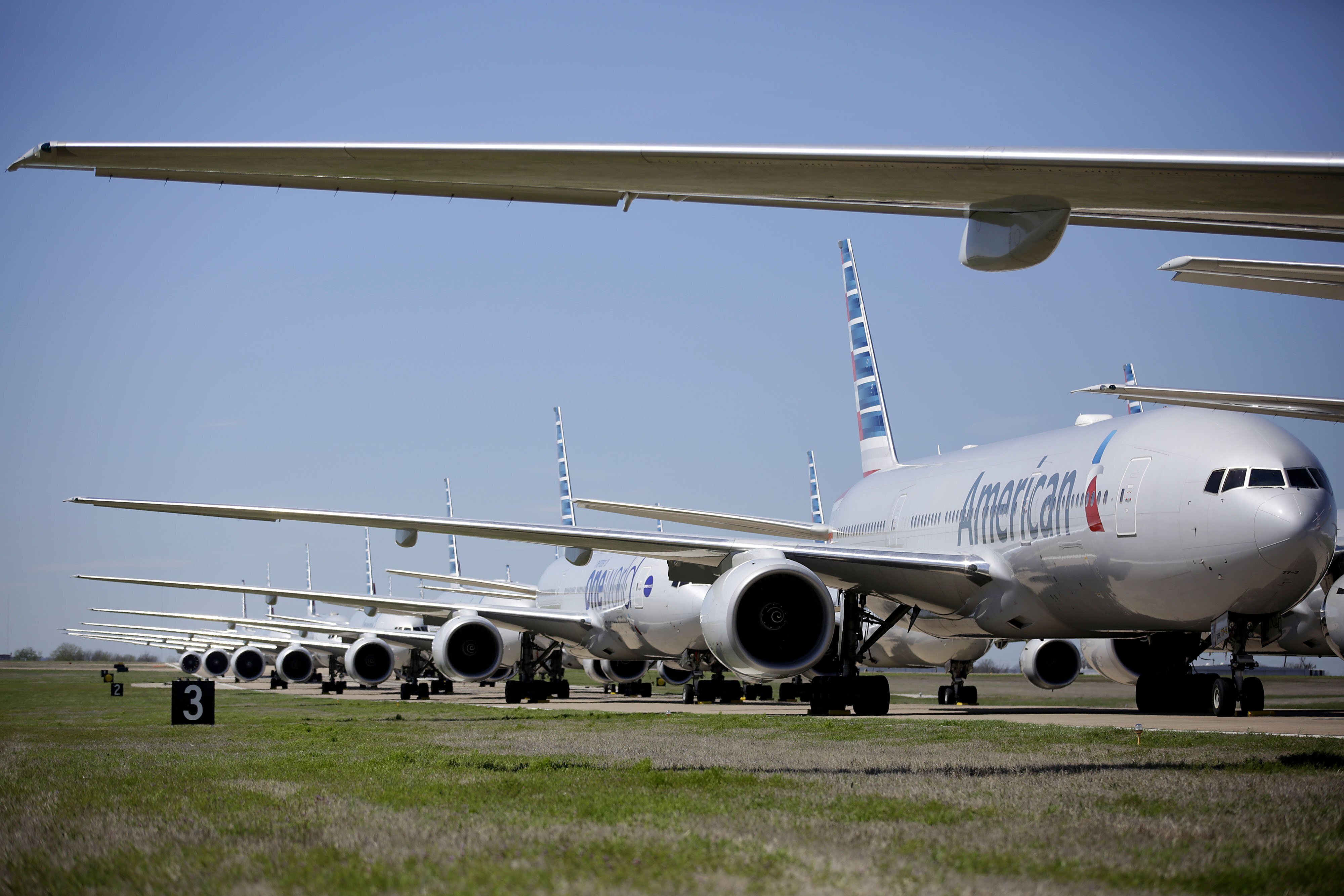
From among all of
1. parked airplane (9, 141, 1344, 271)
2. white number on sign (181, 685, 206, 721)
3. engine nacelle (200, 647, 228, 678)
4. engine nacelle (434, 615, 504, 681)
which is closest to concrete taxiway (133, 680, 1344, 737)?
engine nacelle (434, 615, 504, 681)

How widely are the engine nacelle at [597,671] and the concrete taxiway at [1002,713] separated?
442cm

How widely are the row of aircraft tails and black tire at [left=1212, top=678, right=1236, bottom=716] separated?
3 centimetres

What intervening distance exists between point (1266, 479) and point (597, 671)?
31.1m

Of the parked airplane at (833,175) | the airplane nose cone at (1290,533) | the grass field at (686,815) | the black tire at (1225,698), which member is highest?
the parked airplane at (833,175)

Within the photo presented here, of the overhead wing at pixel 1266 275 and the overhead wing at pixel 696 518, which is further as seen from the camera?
the overhead wing at pixel 696 518

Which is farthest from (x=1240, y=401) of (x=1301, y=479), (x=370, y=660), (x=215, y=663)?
(x=215, y=663)

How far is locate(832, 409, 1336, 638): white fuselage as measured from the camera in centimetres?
1146

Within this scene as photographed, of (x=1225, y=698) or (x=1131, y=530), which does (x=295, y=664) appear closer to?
(x=1225, y=698)

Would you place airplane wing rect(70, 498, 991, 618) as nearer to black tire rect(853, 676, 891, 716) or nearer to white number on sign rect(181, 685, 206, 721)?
black tire rect(853, 676, 891, 716)

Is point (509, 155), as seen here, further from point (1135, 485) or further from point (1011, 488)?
point (1011, 488)

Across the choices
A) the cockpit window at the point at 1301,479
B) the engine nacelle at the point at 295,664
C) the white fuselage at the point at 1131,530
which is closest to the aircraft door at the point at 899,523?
the white fuselage at the point at 1131,530

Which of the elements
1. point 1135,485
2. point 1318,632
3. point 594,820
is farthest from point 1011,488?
point 594,820

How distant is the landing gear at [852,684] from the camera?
1584 centimetres

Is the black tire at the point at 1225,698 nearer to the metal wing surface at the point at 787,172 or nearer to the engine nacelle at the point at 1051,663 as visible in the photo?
the engine nacelle at the point at 1051,663
